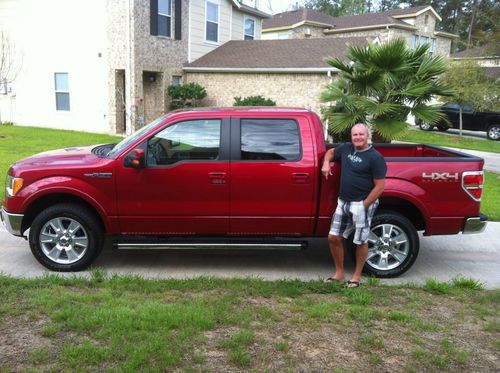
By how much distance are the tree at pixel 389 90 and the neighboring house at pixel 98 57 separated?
34.0ft

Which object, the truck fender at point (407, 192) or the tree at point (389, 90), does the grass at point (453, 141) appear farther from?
the truck fender at point (407, 192)

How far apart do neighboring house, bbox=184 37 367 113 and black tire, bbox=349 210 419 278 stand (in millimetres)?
12828

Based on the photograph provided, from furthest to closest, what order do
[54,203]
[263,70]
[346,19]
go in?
[346,19]
[263,70]
[54,203]

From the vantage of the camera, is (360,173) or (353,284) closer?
(360,173)

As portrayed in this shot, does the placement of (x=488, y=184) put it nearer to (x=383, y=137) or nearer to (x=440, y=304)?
(x=383, y=137)

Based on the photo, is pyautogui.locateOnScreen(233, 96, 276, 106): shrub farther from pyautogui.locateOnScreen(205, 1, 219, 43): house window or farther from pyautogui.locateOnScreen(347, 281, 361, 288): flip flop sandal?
pyautogui.locateOnScreen(347, 281, 361, 288): flip flop sandal

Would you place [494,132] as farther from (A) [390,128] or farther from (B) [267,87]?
(A) [390,128]

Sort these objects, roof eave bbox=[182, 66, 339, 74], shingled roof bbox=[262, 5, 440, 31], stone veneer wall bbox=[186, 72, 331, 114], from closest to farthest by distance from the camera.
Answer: roof eave bbox=[182, 66, 339, 74]
stone veneer wall bbox=[186, 72, 331, 114]
shingled roof bbox=[262, 5, 440, 31]

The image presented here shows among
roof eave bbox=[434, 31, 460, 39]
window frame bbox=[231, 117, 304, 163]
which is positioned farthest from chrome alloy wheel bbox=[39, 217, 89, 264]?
roof eave bbox=[434, 31, 460, 39]

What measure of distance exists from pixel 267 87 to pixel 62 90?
26.9 feet

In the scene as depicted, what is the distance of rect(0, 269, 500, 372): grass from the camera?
3.62m

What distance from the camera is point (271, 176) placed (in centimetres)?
535

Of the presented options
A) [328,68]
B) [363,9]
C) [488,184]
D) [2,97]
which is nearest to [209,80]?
[328,68]

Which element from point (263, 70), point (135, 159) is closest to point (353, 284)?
point (135, 159)
